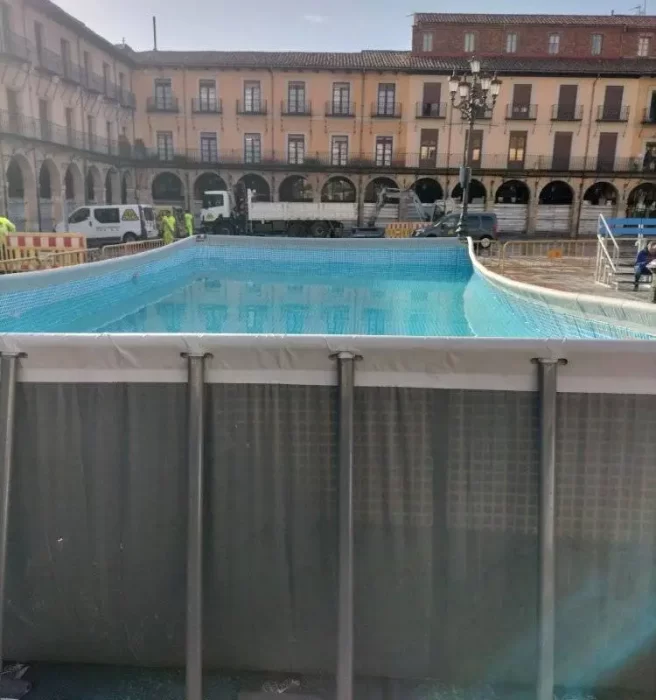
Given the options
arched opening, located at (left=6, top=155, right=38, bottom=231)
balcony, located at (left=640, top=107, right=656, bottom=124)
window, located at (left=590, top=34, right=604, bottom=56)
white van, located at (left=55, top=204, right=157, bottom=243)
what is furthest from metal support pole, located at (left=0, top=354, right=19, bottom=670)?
window, located at (left=590, top=34, right=604, bottom=56)

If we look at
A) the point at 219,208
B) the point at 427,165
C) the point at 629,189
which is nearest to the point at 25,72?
the point at 219,208

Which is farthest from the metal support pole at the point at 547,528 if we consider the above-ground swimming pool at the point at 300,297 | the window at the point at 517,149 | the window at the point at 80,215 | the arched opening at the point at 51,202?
the window at the point at 517,149

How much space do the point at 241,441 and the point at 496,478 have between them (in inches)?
47.7

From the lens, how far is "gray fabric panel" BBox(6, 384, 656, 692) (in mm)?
2857

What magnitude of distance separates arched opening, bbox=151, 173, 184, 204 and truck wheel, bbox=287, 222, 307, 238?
1153 centimetres

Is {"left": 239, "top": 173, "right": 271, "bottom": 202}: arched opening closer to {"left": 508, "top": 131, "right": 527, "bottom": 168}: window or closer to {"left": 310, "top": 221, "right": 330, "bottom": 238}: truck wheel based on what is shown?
{"left": 310, "top": 221, "right": 330, "bottom": 238}: truck wheel

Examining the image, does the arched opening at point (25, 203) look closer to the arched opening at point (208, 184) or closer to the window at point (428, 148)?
the arched opening at point (208, 184)

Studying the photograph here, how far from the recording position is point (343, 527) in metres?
2.85

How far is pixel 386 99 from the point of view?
37.8 metres

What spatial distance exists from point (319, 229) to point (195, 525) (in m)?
28.3

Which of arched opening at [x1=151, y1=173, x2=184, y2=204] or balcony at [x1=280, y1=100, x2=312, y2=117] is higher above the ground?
balcony at [x1=280, y1=100, x2=312, y2=117]

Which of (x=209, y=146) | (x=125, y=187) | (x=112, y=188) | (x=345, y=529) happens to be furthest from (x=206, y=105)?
(x=345, y=529)

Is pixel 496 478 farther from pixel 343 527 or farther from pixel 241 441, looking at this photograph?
pixel 241 441

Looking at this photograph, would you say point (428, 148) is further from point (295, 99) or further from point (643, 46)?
point (643, 46)
